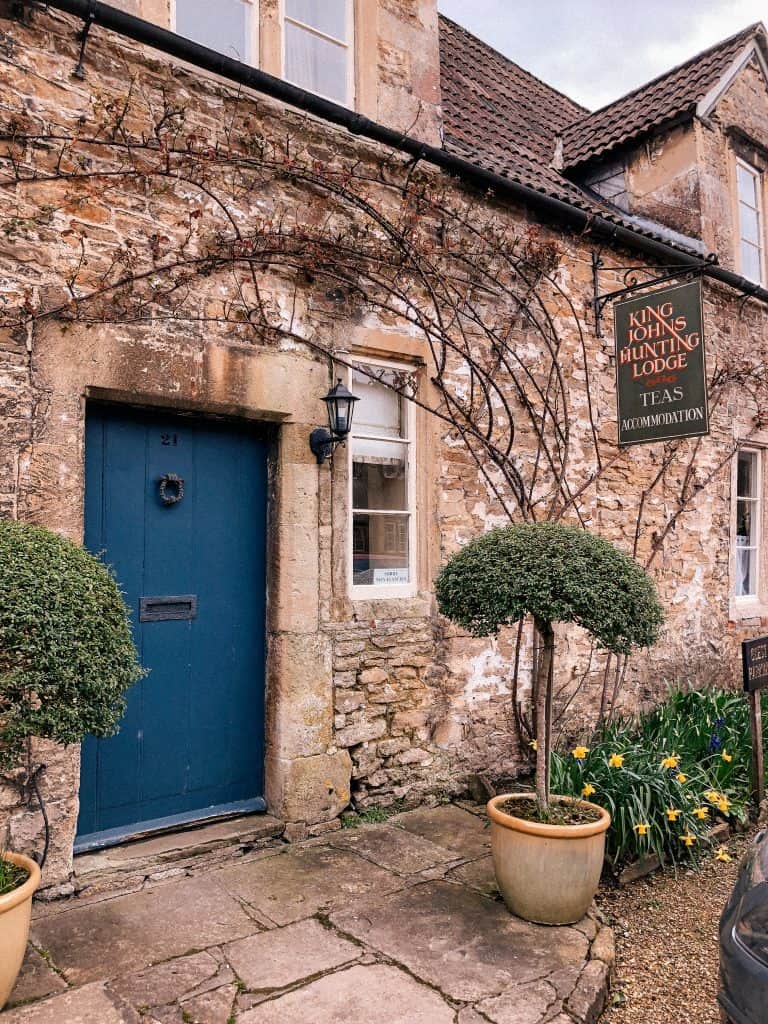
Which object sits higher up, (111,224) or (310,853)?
(111,224)

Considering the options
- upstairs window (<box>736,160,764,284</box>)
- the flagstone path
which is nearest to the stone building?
the flagstone path

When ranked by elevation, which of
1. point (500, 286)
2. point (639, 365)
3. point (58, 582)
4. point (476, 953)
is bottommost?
point (476, 953)

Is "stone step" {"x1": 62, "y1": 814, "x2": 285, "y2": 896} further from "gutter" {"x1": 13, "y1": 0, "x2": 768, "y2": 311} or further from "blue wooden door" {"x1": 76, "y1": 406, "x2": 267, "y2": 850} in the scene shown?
"gutter" {"x1": 13, "y1": 0, "x2": 768, "y2": 311}

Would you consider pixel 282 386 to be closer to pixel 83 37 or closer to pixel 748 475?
pixel 83 37

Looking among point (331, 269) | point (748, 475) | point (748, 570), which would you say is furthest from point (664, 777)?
point (748, 475)

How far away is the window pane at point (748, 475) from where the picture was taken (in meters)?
8.10

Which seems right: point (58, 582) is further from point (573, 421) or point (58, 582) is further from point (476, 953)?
point (573, 421)

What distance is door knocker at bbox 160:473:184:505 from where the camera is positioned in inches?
165

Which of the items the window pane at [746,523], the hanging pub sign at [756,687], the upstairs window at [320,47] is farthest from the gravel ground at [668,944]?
the upstairs window at [320,47]

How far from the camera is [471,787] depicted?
204 inches

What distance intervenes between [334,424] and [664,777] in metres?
2.84

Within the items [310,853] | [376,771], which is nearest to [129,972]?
[310,853]

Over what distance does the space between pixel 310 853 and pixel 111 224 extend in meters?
3.44

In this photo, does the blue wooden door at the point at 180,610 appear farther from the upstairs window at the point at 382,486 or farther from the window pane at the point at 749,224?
the window pane at the point at 749,224
